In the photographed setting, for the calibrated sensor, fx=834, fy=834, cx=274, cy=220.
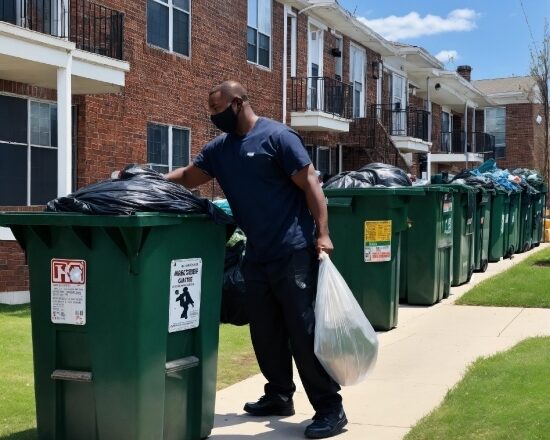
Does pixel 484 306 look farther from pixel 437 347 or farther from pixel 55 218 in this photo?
pixel 55 218

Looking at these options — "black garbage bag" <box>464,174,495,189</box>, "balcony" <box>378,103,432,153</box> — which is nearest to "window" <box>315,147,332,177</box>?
"balcony" <box>378,103,432,153</box>

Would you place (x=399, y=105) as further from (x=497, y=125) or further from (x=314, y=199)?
(x=314, y=199)

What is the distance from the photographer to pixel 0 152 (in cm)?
1111

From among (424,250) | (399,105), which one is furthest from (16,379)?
(399,105)

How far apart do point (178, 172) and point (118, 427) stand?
5.45 feet

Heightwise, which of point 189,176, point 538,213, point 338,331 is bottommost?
point 338,331

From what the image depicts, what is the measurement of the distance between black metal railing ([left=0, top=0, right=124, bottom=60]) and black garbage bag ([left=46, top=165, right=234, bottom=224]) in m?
7.71

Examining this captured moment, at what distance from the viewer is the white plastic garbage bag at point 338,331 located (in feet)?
15.3

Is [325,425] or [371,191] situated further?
[371,191]

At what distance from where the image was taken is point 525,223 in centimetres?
1767

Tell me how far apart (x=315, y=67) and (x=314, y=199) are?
671 inches

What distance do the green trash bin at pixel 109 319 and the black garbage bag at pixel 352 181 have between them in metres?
4.38

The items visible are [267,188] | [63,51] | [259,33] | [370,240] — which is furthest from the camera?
[259,33]

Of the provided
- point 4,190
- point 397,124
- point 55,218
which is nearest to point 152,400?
point 55,218
